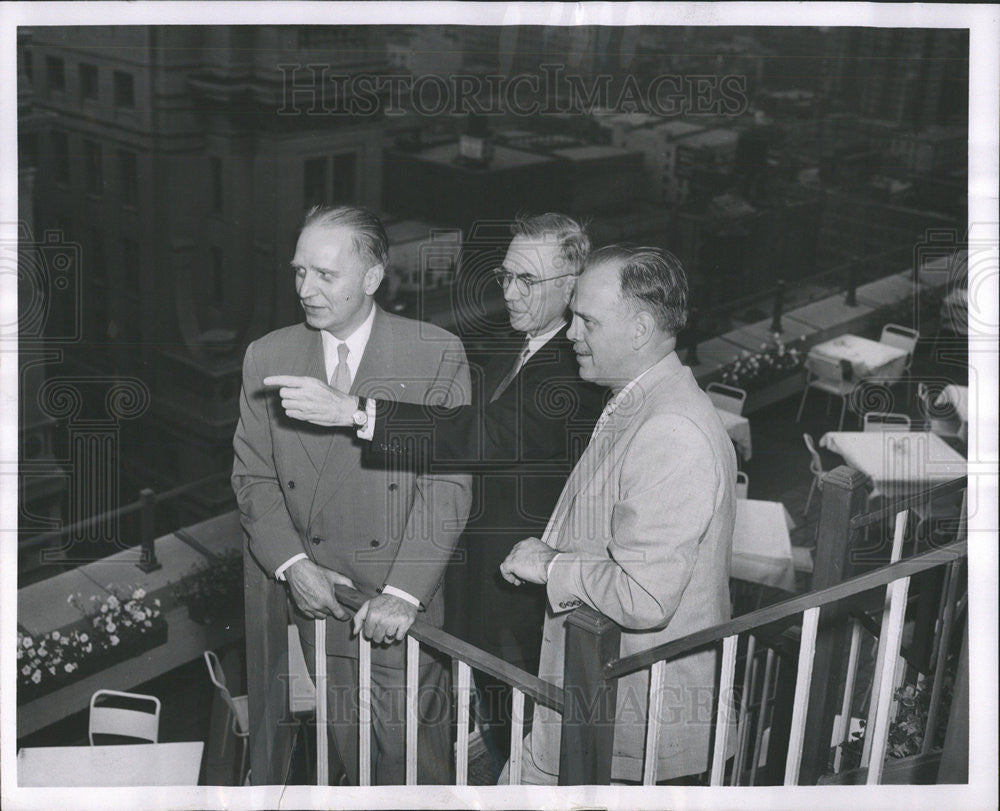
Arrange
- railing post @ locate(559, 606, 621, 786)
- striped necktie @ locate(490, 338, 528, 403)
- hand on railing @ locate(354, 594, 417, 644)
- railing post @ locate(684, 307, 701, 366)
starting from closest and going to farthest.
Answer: railing post @ locate(559, 606, 621, 786)
hand on railing @ locate(354, 594, 417, 644)
striped necktie @ locate(490, 338, 528, 403)
railing post @ locate(684, 307, 701, 366)

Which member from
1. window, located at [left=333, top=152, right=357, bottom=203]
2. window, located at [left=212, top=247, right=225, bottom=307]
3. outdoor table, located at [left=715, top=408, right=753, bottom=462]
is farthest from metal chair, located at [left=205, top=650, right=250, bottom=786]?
outdoor table, located at [left=715, top=408, right=753, bottom=462]

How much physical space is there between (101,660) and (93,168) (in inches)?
75.6

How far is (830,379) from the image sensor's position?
16.5 feet

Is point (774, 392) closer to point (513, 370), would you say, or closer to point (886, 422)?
point (886, 422)

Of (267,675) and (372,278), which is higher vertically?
(372,278)

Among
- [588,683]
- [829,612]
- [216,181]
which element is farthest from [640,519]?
[216,181]

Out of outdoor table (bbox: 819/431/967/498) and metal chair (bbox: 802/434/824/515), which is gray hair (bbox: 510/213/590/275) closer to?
outdoor table (bbox: 819/431/967/498)

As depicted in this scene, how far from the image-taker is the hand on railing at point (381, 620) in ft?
8.31

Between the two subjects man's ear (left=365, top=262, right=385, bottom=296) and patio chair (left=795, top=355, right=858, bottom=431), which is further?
patio chair (left=795, top=355, right=858, bottom=431)

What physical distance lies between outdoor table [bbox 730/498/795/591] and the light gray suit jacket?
1804 mm

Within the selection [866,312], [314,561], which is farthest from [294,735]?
[866,312]

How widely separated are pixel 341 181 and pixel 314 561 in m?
1.24

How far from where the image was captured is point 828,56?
123 inches

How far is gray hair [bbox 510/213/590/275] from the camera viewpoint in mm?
2602
